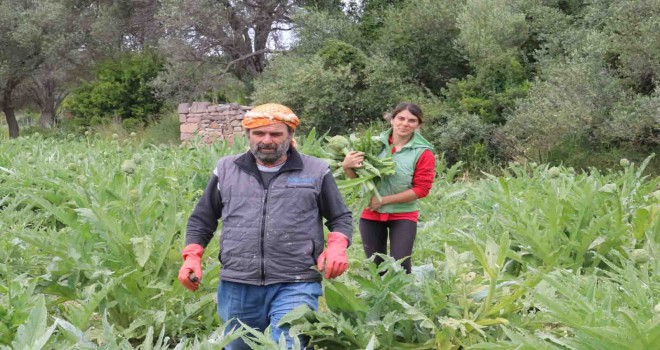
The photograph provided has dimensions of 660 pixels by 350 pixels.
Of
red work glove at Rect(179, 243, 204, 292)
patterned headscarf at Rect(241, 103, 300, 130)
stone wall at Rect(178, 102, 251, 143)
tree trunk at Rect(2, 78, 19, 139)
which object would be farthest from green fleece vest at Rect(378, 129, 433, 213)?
tree trunk at Rect(2, 78, 19, 139)

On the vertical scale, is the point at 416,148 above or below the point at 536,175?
above

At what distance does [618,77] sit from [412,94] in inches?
190

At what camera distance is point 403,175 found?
4.23 m

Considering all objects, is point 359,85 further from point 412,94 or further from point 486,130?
point 486,130

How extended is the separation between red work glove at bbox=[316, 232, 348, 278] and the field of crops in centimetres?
20

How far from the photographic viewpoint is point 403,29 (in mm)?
17859

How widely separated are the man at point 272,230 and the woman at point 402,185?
3.91 ft

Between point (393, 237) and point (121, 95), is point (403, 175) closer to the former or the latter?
point (393, 237)

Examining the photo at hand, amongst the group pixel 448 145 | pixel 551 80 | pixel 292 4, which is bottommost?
pixel 448 145

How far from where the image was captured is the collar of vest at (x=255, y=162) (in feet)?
9.79

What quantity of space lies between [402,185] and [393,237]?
0.99 feet

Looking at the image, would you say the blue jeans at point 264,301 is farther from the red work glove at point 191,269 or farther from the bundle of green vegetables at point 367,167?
the bundle of green vegetables at point 367,167

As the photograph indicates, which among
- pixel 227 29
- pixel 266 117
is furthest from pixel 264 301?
pixel 227 29

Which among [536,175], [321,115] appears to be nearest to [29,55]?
[321,115]
